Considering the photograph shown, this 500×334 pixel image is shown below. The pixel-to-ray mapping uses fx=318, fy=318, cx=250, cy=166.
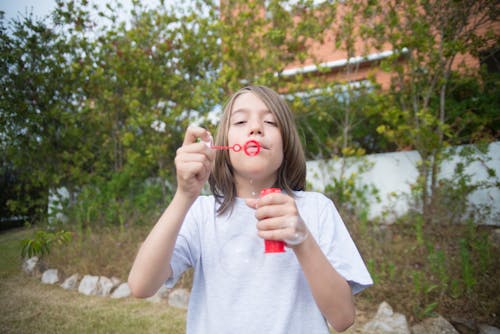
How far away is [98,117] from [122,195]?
129 cm

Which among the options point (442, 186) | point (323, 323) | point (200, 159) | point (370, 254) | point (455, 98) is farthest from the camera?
point (455, 98)

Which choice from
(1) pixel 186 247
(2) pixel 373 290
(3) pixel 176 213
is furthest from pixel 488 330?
(3) pixel 176 213

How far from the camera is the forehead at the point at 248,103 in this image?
3.90 feet

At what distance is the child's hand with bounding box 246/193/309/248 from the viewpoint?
2.45 feet

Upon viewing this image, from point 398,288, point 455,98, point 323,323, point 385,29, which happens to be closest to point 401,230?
point 398,288

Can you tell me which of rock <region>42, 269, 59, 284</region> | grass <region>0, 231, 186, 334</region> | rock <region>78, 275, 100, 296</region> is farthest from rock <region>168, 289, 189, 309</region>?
rock <region>42, 269, 59, 284</region>

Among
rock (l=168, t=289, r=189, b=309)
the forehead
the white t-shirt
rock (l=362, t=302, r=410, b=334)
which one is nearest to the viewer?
the white t-shirt

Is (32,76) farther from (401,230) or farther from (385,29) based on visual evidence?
(401,230)

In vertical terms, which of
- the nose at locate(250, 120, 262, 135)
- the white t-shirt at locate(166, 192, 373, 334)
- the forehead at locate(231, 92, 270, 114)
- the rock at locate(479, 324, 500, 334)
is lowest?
the rock at locate(479, 324, 500, 334)

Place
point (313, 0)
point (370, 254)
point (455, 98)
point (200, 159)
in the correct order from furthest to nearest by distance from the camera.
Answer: point (455, 98), point (313, 0), point (370, 254), point (200, 159)

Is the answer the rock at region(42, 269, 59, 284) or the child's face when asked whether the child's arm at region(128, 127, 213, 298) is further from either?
the rock at region(42, 269, 59, 284)

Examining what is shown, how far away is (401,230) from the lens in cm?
410

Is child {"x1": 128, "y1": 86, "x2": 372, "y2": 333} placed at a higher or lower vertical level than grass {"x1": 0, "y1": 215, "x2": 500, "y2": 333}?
higher

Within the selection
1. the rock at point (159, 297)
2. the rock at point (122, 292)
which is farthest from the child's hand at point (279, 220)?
the rock at point (122, 292)
